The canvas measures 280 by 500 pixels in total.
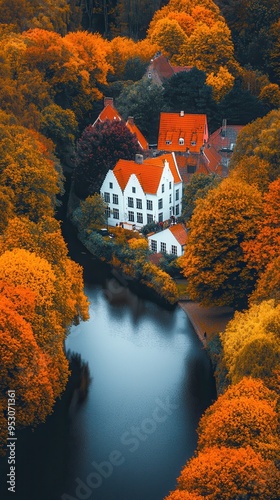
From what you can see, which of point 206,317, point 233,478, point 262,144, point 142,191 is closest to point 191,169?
point 142,191

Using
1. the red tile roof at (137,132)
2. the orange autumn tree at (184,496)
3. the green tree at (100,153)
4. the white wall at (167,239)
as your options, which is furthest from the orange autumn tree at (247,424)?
the red tile roof at (137,132)

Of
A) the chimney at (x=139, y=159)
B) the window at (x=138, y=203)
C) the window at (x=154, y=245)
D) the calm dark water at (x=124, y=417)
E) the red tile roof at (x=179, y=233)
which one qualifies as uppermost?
the chimney at (x=139, y=159)

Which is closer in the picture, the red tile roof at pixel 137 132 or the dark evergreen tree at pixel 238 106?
the red tile roof at pixel 137 132

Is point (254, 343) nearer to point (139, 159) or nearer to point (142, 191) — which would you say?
point (142, 191)

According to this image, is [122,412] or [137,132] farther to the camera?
[137,132]

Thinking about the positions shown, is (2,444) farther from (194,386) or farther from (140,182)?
(140,182)

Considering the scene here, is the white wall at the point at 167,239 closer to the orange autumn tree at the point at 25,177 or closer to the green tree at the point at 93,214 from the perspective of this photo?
the green tree at the point at 93,214

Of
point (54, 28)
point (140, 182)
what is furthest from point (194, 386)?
point (54, 28)
